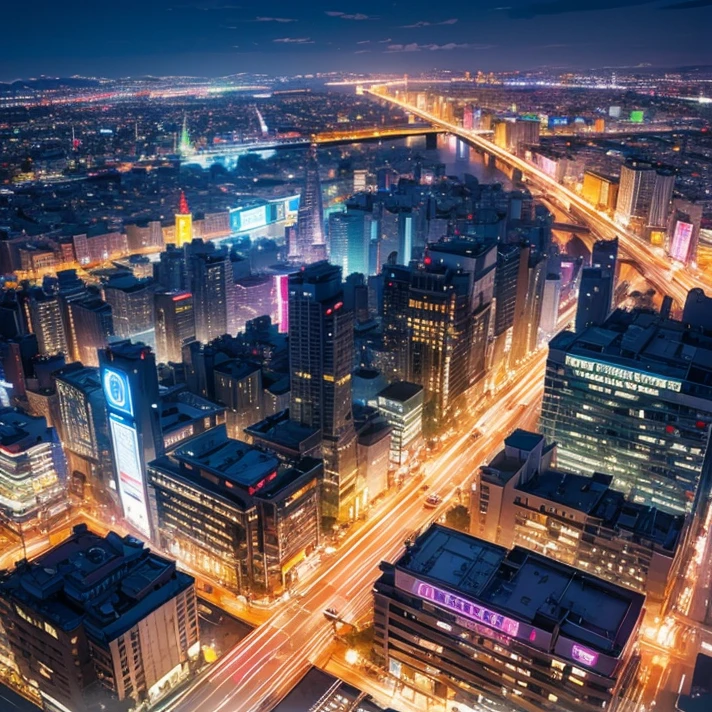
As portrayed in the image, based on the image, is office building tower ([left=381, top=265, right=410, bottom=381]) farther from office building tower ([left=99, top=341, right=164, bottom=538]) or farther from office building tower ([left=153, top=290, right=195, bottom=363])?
office building tower ([left=99, top=341, right=164, bottom=538])

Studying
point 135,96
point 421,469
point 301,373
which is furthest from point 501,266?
point 135,96

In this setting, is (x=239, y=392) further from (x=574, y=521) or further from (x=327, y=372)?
(x=574, y=521)

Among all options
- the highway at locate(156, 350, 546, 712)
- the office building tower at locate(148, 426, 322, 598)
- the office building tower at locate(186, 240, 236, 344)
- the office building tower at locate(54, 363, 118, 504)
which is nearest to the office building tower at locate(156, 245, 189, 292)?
the office building tower at locate(186, 240, 236, 344)

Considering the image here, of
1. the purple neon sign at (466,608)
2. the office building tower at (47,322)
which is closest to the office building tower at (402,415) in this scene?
the purple neon sign at (466,608)

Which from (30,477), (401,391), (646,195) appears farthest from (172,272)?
(646,195)

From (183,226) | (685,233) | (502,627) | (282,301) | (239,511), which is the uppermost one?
(685,233)

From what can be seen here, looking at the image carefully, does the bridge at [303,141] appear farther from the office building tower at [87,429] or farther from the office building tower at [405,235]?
the office building tower at [87,429]
